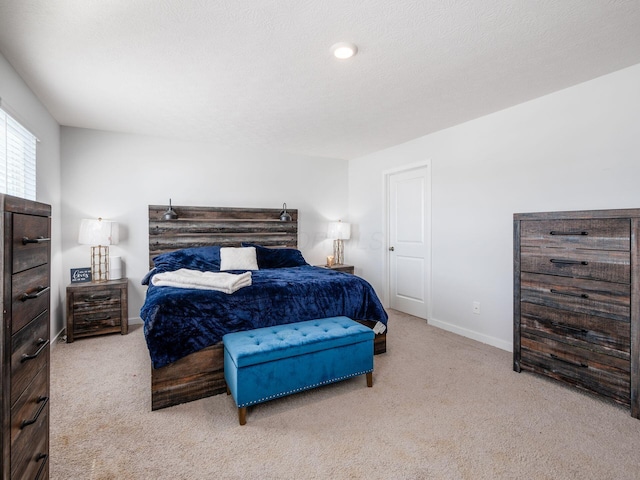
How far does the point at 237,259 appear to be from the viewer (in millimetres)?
3811

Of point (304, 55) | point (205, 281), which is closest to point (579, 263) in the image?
point (304, 55)

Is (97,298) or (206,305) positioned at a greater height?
(206,305)

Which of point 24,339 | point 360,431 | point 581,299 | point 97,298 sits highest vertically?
point 24,339

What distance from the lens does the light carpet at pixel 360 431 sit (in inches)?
64.5

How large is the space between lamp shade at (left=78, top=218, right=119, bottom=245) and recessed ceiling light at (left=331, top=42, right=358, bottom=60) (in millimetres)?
3055

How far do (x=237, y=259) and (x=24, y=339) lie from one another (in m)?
2.82

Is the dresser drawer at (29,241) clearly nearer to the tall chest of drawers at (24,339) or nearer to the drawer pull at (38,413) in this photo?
the tall chest of drawers at (24,339)

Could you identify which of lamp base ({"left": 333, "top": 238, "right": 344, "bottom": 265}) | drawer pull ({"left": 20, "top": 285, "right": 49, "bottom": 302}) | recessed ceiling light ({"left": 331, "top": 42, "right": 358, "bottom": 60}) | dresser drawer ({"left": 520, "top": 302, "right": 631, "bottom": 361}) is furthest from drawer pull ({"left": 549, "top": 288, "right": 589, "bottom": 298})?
lamp base ({"left": 333, "top": 238, "right": 344, "bottom": 265})

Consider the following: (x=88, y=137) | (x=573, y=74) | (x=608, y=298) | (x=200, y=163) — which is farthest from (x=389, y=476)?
(x=88, y=137)

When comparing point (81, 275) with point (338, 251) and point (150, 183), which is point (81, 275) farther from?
point (338, 251)

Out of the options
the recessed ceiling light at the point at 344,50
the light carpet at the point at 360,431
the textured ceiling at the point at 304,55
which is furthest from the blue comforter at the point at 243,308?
the recessed ceiling light at the point at 344,50

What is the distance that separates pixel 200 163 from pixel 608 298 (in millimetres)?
4393

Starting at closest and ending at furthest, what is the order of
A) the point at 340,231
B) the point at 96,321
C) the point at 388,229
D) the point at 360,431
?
the point at 360,431
the point at 96,321
the point at 388,229
the point at 340,231

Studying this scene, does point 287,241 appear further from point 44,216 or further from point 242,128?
point 44,216
